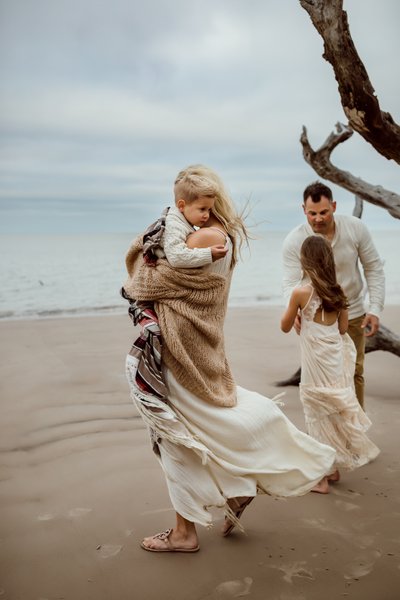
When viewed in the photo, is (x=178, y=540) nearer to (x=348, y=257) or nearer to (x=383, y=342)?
(x=348, y=257)

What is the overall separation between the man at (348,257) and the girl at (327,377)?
0.53 metres

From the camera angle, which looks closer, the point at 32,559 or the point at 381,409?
the point at 32,559

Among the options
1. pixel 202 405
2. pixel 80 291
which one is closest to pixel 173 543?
pixel 202 405

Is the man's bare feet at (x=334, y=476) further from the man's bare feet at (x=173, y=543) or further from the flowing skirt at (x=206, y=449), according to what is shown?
the man's bare feet at (x=173, y=543)

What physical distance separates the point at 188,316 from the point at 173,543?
4.30 ft

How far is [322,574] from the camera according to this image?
3.23m

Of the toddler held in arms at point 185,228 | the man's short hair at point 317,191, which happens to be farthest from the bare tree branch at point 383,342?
the toddler held in arms at point 185,228

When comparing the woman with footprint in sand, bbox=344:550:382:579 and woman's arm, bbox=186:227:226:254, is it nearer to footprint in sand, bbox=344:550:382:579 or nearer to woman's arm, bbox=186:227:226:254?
woman's arm, bbox=186:227:226:254

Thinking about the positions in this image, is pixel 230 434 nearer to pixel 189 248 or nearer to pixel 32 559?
pixel 189 248

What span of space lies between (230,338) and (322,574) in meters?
7.70

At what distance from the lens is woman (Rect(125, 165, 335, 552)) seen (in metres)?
3.24

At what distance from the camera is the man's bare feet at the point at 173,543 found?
3.47 metres

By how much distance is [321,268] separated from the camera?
4.20m

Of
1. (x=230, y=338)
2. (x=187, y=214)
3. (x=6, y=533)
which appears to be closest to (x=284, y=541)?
(x=6, y=533)
